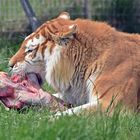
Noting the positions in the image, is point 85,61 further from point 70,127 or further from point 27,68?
point 70,127

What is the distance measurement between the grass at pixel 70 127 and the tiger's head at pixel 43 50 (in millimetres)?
781

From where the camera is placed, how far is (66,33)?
6898 mm

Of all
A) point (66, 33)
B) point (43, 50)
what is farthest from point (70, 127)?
point (43, 50)

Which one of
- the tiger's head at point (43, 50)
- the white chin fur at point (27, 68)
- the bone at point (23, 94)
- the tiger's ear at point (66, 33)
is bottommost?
the bone at point (23, 94)

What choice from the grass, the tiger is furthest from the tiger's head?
the grass

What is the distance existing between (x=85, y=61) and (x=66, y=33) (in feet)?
1.08

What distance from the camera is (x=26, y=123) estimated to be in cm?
554

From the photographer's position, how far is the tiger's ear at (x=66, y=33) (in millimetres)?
6898

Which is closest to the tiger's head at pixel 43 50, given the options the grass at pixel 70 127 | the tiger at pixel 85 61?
the tiger at pixel 85 61

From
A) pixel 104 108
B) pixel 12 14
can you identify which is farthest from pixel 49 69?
pixel 12 14

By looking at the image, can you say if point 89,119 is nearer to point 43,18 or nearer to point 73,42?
point 73,42

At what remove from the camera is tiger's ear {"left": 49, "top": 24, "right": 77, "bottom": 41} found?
6898 millimetres

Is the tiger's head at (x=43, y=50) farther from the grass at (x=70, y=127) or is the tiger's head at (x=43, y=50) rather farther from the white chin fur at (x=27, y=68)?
the grass at (x=70, y=127)

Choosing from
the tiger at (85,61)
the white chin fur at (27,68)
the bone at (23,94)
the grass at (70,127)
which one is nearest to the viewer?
the grass at (70,127)
